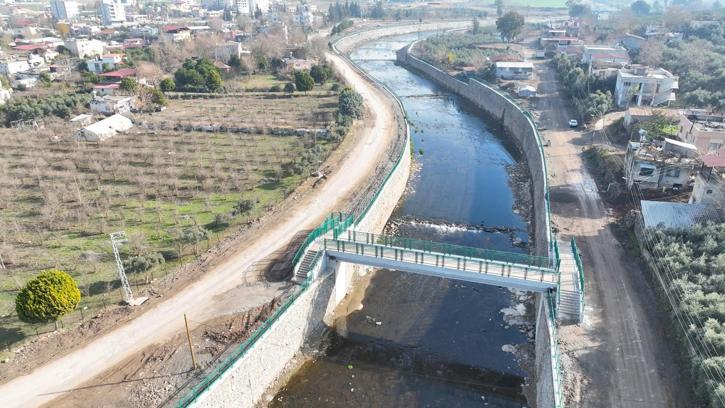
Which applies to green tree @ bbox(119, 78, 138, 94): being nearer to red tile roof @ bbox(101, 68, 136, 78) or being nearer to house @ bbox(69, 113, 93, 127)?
red tile roof @ bbox(101, 68, 136, 78)

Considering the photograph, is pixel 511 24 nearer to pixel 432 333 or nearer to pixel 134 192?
pixel 134 192

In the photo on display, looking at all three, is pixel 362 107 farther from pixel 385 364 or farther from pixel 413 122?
pixel 385 364

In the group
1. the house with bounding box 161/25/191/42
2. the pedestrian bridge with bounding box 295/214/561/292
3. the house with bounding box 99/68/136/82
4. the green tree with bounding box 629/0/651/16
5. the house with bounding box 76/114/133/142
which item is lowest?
the pedestrian bridge with bounding box 295/214/561/292

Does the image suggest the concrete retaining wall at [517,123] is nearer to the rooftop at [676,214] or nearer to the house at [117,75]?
the rooftop at [676,214]

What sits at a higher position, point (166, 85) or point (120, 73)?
point (120, 73)

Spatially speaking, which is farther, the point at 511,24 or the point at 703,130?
the point at 511,24

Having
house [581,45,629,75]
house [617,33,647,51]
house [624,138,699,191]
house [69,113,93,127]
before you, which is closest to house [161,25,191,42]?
house [69,113,93,127]

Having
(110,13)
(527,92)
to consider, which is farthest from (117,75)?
(110,13)
